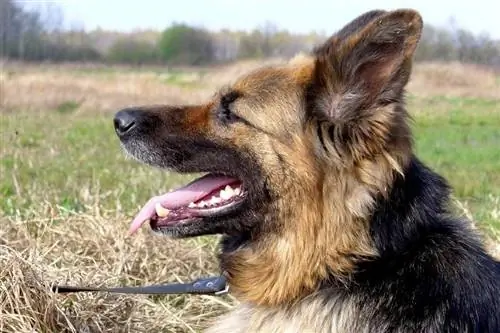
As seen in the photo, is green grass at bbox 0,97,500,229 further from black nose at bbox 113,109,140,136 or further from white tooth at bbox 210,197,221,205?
black nose at bbox 113,109,140,136

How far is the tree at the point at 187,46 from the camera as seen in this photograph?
185 feet

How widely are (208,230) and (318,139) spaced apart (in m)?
0.79

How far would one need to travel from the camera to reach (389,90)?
3.41 m

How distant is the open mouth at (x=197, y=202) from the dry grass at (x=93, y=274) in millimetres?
958

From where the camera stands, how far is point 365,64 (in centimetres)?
347

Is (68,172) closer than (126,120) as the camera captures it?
No

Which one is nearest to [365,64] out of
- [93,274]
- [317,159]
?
[317,159]

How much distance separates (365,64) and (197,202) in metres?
1.24

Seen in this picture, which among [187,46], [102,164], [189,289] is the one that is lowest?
[187,46]

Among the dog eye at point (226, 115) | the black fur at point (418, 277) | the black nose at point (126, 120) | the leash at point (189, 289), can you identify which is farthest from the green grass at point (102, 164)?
the black nose at point (126, 120)

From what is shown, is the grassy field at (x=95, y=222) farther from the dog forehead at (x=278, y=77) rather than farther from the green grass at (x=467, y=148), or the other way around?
the dog forehead at (x=278, y=77)

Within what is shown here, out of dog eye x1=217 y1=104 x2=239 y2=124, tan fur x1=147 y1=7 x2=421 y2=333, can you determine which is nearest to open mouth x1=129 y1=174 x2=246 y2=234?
tan fur x1=147 y1=7 x2=421 y2=333

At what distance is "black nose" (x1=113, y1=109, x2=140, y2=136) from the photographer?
160 inches

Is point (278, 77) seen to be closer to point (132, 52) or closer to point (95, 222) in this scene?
point (95, 222)
